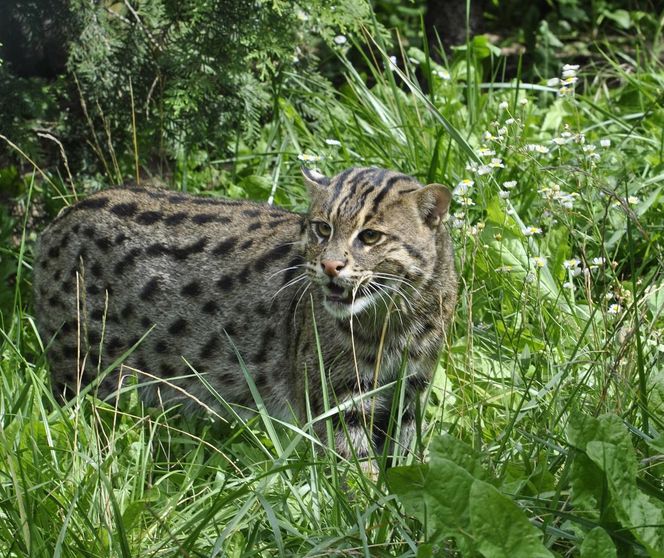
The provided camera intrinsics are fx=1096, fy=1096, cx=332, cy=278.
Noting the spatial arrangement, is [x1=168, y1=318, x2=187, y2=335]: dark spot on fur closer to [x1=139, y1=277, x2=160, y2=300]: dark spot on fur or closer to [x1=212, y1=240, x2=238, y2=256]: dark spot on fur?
[x1=139, y1=277, x2=160, y2=300]: dark spot on fur

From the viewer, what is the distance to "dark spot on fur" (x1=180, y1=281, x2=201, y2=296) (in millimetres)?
6176

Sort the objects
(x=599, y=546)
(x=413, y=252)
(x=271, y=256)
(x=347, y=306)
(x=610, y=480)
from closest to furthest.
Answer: (x=599, y=546) → (x=610, y=480) → (x=347, y=306) → (x=413, y=252) → (x=271, y=256)

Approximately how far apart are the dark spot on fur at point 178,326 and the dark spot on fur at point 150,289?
0.19 m

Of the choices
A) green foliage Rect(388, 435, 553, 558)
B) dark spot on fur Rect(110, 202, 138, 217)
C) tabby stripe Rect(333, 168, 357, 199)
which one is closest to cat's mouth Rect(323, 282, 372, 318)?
tabby stripe Rect(333, 168, 357, 199)

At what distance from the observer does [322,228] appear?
535 centimetres

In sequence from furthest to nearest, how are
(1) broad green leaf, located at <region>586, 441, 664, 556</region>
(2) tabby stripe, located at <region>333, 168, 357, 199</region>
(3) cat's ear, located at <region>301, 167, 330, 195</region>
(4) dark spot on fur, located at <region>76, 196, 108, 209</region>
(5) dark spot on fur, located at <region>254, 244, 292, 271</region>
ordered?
1. (4) dark spot on fur, located at <region>76, 196, 108, 209</region>
2. (5) dark spot on fur, located at <region>254, 244, 292, 271</region>
3. (3) cat's ear, located at <region>301, 167, 330, 195</region>
4. (2) tabby stripe, located at <region>333, 168, 357, 199</region>
5. (1) broad green leaf, located at <region>586, 441, 664, 556</region>

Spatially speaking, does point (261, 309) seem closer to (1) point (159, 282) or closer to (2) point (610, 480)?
(1) point (159, 282)

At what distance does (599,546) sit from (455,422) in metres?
1.13

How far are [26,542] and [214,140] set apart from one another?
13.3 feet

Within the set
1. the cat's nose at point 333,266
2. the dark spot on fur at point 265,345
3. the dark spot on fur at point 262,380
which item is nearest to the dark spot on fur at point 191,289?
the dark spot on fur at point 265,345

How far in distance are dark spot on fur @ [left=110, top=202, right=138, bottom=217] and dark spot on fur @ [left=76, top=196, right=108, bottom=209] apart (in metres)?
0.08

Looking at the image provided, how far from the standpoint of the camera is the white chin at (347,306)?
5.18m

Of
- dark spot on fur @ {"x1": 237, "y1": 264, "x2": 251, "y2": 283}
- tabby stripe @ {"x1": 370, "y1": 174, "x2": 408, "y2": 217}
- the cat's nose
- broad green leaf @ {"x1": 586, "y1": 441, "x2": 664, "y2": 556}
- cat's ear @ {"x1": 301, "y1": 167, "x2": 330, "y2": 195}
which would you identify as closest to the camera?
broad green leaf @ {"x1": 586, "y1": 441, "x2": 664, "y2": 556}

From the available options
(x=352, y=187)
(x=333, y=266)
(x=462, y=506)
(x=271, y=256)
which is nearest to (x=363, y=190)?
(x=352, y=187)
